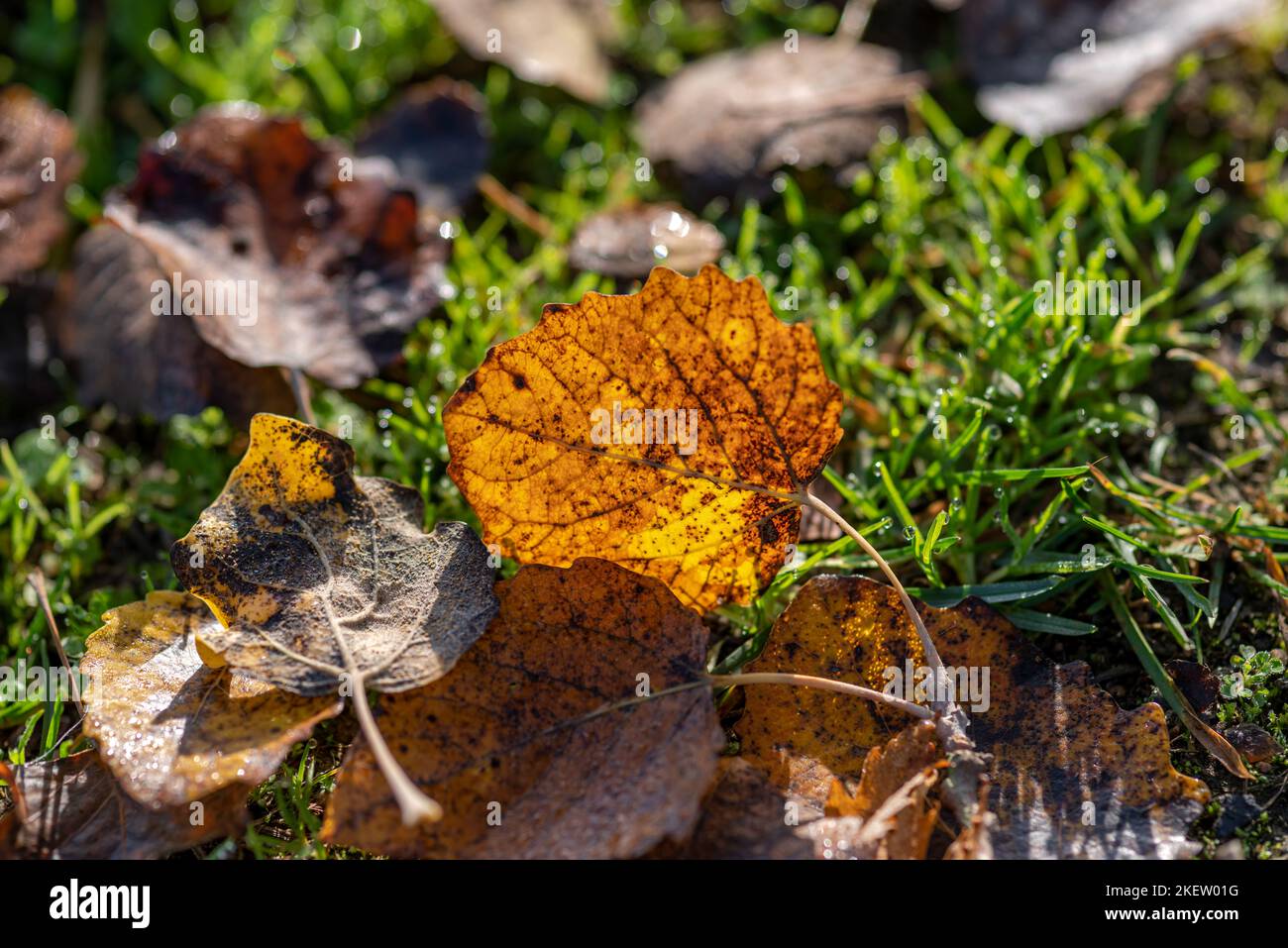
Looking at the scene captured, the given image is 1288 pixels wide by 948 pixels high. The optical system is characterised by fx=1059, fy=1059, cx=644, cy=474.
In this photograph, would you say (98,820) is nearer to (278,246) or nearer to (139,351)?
(139,351)

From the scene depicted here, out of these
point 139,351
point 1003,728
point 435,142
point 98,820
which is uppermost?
point 435,142

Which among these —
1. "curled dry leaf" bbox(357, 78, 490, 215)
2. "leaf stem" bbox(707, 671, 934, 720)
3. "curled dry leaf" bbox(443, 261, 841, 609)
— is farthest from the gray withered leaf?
"curled dry leaf" bbox(357, 78, 490, 215)

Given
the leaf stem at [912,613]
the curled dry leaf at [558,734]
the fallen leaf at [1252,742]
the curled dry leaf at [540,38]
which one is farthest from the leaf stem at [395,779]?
the curled dry leaf at [540,38]

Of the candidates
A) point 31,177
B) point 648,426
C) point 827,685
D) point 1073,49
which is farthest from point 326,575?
point 1073,49

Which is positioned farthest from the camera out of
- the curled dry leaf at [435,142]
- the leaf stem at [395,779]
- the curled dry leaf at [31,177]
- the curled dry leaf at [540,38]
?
the curled dry leaf at [540,38]

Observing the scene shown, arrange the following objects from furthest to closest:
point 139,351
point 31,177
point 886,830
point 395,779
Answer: point 31,177 < point 139,351 < point 886,830 < point 395,779

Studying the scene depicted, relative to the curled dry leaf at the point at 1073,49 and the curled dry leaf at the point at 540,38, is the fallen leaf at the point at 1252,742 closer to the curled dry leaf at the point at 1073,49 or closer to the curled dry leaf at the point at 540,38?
the curled dry leaf at the point at 1073,49

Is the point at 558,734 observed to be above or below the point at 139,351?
below
